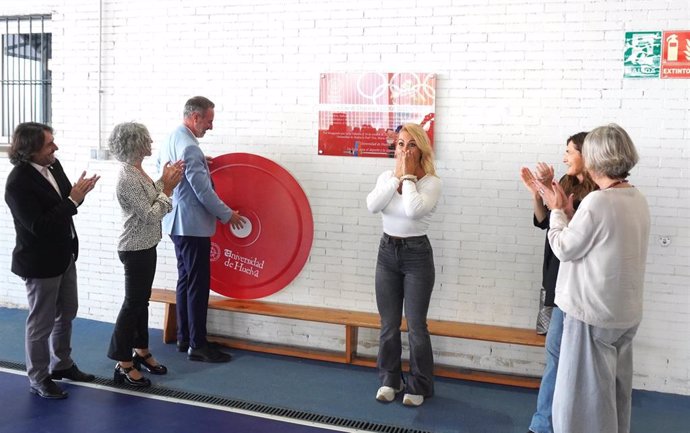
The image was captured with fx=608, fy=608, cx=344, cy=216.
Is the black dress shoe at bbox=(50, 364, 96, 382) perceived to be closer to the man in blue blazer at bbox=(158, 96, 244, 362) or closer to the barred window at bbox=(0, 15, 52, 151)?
the man in blue blazer at bbox=(158, 96, 244, 362)

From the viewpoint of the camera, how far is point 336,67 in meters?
4.52

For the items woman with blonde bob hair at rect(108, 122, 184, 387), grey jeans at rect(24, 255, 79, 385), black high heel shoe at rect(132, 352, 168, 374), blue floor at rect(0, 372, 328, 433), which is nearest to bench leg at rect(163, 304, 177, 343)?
black high heel shoe at rect(132, 352, 168, 374)

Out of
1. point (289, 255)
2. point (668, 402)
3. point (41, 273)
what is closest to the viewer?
point (41, 273)

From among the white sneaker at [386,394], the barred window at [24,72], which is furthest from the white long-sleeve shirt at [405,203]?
the barred window at [24,72]

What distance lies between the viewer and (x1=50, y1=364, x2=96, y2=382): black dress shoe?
3926mm

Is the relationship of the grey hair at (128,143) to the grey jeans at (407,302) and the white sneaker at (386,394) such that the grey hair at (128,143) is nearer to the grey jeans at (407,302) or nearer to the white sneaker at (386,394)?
the grey jeans at (407,302)

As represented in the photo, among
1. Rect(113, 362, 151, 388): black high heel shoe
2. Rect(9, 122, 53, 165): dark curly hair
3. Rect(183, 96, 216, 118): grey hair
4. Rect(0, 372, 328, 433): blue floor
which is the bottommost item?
Rect(0, 372, 328, 433): blue floor

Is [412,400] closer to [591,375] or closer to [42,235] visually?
[591,375]

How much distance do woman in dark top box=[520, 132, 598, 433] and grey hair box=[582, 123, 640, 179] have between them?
46 centimetres

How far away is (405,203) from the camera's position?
3537 mm

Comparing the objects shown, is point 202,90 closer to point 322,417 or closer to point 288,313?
point 288,313

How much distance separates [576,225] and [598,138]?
39cm

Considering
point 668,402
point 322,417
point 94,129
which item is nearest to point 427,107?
point 322,417

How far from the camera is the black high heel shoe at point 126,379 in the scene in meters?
3.89
